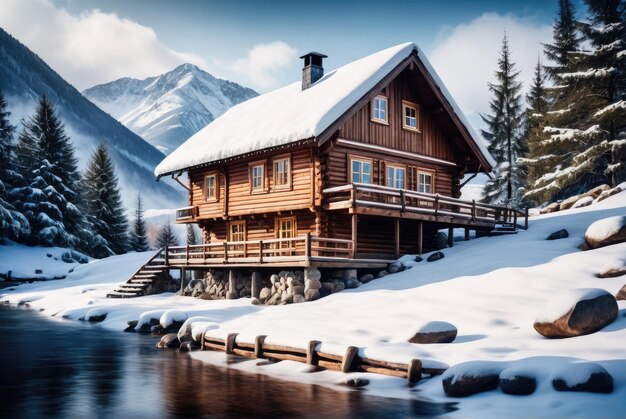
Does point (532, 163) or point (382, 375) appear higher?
point (532, 163)

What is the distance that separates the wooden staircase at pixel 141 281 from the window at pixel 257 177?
713 cm

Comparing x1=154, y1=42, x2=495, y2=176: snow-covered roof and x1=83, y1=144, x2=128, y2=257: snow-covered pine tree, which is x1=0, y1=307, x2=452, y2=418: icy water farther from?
x1=83, y1=144, x2=128, y2=257: snow-covered pine tree

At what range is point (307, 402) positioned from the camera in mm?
10680

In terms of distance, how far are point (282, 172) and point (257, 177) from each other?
5.64 ft

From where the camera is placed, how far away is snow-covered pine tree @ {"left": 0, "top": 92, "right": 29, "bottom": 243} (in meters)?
41.5

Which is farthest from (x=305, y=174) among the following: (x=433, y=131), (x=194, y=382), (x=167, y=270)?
(x=194, y=382)

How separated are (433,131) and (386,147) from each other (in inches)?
148

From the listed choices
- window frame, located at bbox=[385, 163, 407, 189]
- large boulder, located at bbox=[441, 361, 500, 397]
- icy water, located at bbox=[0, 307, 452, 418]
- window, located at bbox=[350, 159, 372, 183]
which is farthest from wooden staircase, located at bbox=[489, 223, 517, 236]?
large boulder, located at bbox=[441, 361, 500, 397]

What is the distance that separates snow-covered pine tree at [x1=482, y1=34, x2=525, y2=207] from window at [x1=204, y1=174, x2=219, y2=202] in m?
22.0

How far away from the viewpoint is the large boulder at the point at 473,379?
10.4 metres

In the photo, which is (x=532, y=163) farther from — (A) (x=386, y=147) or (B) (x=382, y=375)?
(B) (x=382, y=375)

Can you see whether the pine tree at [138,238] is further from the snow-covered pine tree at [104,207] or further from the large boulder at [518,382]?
the large boulder at [518,382]

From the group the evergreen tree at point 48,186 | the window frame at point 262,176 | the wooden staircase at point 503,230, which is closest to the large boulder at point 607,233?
the wooden staircase at point 503,230

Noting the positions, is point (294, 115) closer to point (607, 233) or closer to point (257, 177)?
point (257, 177)
